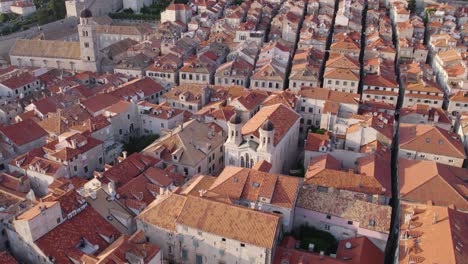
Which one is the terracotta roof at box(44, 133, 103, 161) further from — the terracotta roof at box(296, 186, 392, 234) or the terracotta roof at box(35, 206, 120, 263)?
the terracotta roof at box(296, 186, 392, 234)

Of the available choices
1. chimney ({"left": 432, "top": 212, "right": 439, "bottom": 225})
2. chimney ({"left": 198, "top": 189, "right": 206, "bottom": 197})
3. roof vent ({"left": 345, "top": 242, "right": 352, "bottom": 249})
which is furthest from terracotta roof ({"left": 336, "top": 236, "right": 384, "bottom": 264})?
chimney ({"left": 198, "top": 189, "right": 206, "bottom": 197})

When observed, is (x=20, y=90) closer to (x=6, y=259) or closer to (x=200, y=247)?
(x=6, y=259)

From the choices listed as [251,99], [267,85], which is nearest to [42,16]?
[267,85]

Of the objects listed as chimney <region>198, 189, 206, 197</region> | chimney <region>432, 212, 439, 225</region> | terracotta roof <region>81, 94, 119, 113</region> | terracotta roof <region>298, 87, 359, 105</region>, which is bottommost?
chimney <region>432, 212, 439, 225</region>

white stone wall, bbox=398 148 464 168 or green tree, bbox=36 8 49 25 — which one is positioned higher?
green tree, bbox=36 8 49 25

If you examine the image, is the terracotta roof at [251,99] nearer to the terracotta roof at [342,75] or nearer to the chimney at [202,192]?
the terracotta roof at [342,75]

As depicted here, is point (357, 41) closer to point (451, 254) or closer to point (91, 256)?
point (451, 254)
